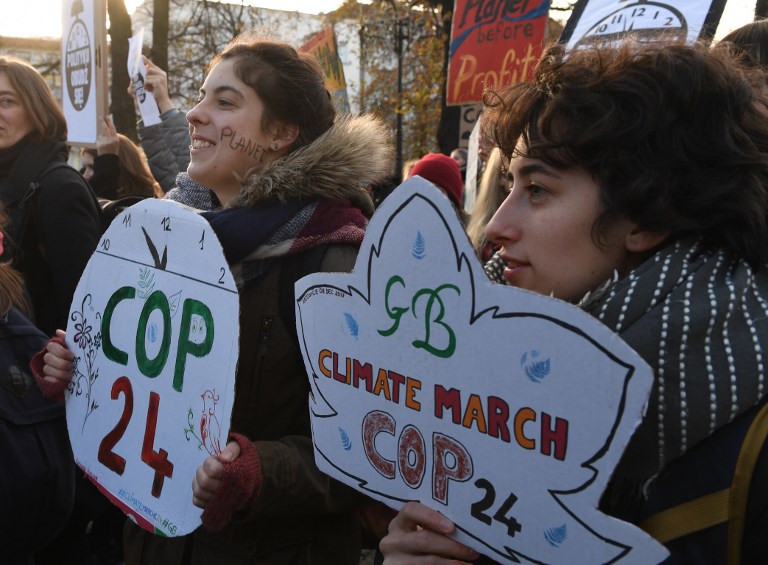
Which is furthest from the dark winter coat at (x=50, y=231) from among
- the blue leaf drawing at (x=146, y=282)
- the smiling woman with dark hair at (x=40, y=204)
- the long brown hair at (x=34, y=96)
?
the blue leaf drawing at (x=146, y=282)

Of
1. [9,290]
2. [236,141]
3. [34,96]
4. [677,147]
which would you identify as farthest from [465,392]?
[34,96]

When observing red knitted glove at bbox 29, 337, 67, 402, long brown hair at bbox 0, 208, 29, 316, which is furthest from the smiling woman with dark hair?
red knitted glove at bbox 29, 337, 67, 402

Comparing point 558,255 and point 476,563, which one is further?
point 476,563

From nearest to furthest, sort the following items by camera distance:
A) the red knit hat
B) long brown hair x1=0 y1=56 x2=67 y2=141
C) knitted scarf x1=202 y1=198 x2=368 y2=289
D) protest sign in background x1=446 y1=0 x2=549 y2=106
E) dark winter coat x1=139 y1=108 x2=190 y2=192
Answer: knitted scarf x1=202 y1=198 x2=368 y2=289 → long brown hair x1=0 y1=56 x2=67 y2=141 → dark winter coat x1=139 y1=108 x2=190 y2=192 → the red knit hat → protest sign in background x1=446 y1=0 x2=549 y2=106

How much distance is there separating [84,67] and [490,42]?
222 cm

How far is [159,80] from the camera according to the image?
3.62 meters

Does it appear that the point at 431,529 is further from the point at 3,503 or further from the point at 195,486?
the point at 3,503

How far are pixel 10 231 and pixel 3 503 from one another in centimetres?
137

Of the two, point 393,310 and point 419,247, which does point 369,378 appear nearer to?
point 393,310

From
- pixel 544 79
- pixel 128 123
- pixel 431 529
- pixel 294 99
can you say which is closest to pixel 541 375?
pixel 431 529

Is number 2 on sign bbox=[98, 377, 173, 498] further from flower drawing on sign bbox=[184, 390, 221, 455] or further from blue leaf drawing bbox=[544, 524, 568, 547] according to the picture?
blue leaf drawing bbox=[544, 524, 568, 547]

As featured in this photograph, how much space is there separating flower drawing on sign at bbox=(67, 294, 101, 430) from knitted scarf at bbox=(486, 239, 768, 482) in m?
1.14

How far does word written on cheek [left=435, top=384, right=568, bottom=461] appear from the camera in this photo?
91 cm

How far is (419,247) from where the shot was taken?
1049 mm
